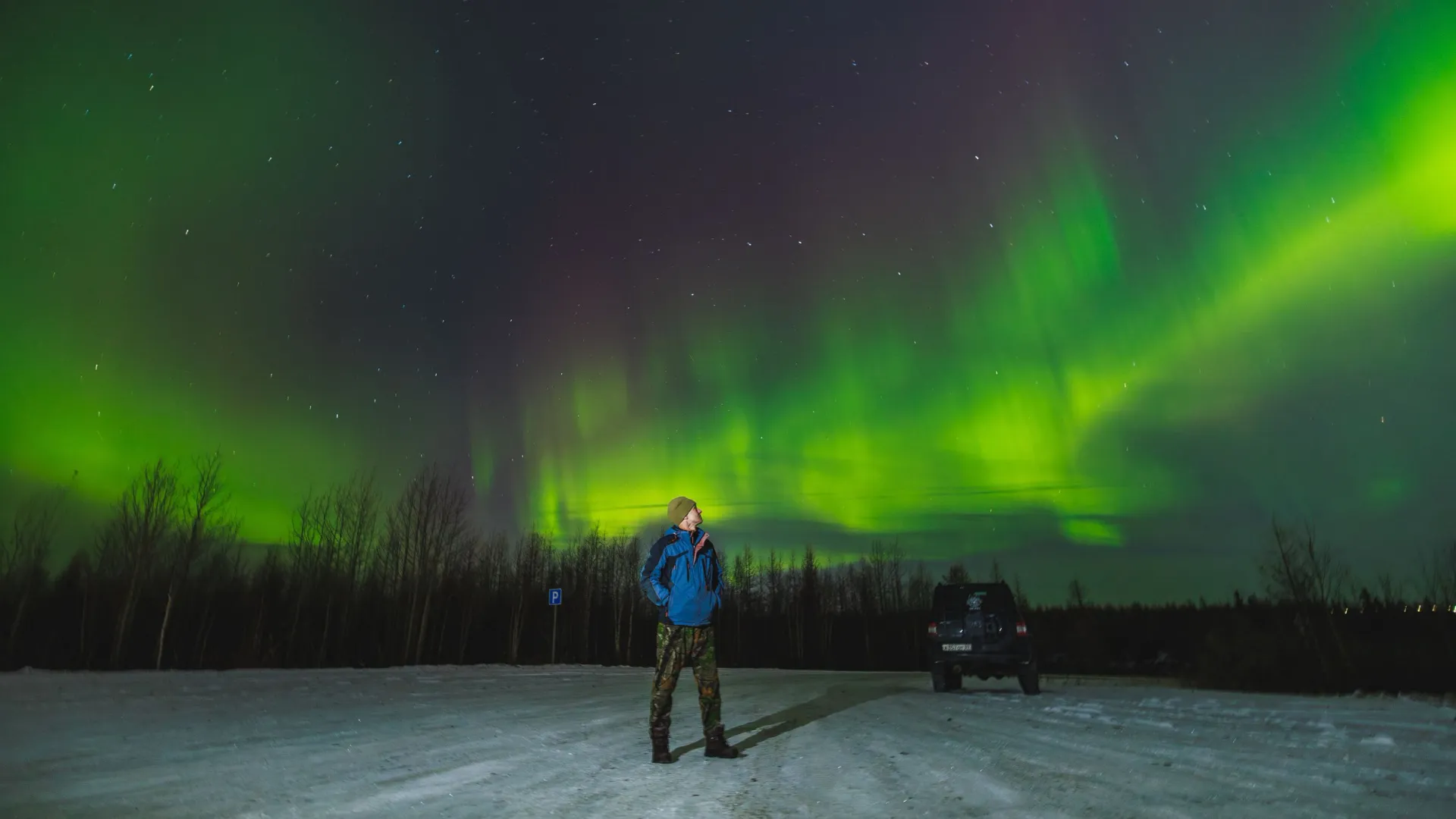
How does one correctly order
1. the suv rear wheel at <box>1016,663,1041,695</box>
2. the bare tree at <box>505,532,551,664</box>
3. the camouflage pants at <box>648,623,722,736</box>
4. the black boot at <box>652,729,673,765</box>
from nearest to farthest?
the black boot at <box>652,729,673,765</box>
the camouflage pants at <box>648,623,722,736</box>
the suv rear wheel at <box>1016,663,1041,695</box>
the bare tree at <box>505,532,551,664</box>

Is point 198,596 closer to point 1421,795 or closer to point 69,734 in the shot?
point 69,734

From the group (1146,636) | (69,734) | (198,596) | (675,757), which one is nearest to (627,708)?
(675,757)

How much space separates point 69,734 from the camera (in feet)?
25.3

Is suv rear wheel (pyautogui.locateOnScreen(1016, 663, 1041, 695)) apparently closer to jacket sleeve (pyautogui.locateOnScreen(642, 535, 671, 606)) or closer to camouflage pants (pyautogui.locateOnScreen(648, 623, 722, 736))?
camouflage pants (pyautogui.locateOnScreen(648, 623, 722, 736))

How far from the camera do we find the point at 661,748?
21.8 feet

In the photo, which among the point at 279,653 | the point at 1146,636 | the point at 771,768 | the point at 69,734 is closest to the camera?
the point at 771,768

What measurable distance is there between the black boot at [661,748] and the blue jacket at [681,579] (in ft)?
2.79

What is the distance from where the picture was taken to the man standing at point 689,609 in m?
6.91

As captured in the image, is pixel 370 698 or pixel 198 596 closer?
pixel 370 698

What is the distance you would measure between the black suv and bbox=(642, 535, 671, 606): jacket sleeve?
31.8 ft

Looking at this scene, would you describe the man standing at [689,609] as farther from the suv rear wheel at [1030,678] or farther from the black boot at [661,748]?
the suv rear wheel at [1030,678]

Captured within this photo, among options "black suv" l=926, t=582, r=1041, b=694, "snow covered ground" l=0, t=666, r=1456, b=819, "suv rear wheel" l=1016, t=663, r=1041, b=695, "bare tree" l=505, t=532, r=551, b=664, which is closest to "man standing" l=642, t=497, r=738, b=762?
"snow covered ground" l=0, t=666, r=1456, b=819

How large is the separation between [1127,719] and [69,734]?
11.3 metres

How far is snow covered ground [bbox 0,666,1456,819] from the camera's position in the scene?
16.2ft
